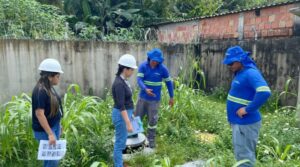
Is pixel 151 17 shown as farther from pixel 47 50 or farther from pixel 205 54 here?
pixel 47 50

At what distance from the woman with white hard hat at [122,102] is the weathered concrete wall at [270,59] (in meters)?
4.43

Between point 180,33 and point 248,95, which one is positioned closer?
point 248,95

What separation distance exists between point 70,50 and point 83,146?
3.34 metres

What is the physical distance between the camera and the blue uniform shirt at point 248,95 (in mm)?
2883

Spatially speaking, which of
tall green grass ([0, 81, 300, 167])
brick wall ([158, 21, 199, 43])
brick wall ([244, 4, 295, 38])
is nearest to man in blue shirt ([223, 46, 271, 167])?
tall green grass ([0, 81, 300, 167])

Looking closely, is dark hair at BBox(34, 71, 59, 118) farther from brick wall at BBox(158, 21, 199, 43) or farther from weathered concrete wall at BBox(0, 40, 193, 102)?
brick wall at BBox(158, 21, 199, 43)

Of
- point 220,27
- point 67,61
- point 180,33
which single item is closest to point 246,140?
point 67,61

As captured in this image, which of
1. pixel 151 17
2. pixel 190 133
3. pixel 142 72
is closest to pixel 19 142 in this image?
pixel 142 72

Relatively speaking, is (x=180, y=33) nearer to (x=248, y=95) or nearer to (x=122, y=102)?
(x=122, y=102)

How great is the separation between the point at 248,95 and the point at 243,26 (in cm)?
609

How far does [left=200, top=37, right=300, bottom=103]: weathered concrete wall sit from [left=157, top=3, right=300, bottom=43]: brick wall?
0.77 m

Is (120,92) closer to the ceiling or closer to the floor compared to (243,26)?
closer to the floor

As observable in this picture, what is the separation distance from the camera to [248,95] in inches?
121

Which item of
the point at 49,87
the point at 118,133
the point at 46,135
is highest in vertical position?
the point at 49,87
